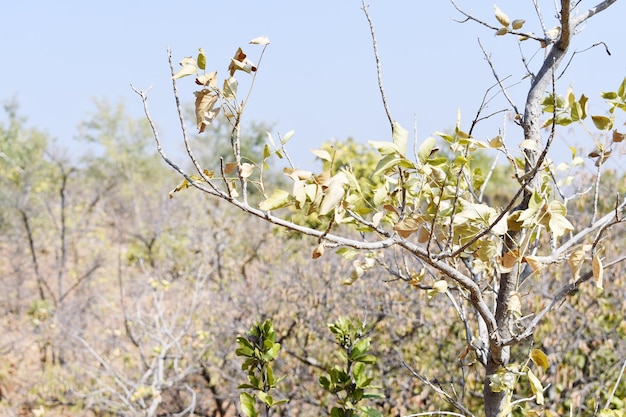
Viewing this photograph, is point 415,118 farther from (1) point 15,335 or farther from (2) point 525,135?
(1) point 15,335

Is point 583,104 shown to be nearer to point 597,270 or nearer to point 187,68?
point 597,270

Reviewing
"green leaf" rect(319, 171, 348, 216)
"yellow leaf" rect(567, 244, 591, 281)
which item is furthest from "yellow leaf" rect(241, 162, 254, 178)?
"yellow leaf" rect(567, 244, 591, 281)

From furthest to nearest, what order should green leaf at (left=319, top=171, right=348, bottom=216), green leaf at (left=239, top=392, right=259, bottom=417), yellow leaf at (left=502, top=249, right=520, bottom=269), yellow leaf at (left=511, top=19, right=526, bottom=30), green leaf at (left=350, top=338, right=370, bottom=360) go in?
green leaf at (left=350, top=338, right=370, bottom=360)
green leaf at (left=239, top=392, right=259, bottom=417)
yellow leaf at (left=511, top=19, right=526, bottom=30)
yellow leaf at (left=502, top=249, right=520, bottom=269)
green leaf at (left=319, top=171, right=348, bottom=216)

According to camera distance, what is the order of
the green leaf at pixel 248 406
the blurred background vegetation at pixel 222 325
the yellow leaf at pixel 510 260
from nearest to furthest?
the yellow leaf at pixel 510 260, the green leaf at pixel 248 406, the blurred background vegetation at pixel 222 325

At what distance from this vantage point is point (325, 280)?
5652mm

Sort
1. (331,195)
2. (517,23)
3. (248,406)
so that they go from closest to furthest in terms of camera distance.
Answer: (331,195) < (517,23) < (248,406)

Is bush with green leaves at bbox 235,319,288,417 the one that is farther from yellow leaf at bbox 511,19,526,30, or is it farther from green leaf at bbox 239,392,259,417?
yellow leaf at bbox 511,19,526,30

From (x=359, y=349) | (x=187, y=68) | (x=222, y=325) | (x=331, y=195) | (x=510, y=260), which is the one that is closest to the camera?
(x=331, y=195)

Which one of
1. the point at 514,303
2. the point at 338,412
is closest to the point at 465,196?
the point at 514,303

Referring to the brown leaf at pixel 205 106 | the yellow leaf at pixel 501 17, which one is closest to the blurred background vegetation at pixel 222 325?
the brown leaf at pixel 205 106

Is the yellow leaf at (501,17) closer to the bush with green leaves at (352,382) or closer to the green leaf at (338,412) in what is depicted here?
the bush with green leaves at (352,382)

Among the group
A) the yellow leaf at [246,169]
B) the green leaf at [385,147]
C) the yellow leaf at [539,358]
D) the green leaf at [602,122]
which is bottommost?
the yellow leaf at [539,358]

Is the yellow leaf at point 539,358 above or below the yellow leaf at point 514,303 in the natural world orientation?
below

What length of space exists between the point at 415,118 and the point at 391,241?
0.43 meters
